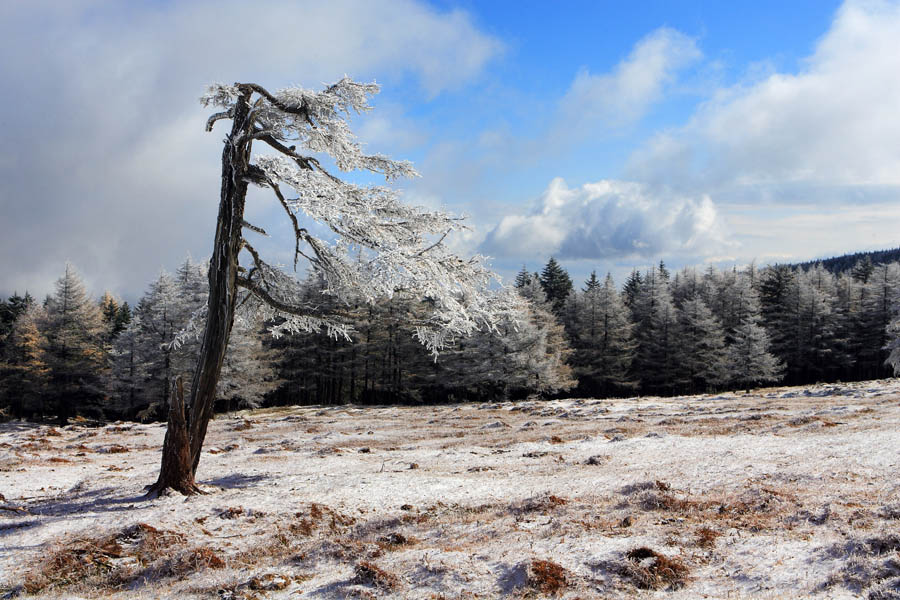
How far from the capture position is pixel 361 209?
9.01 metres

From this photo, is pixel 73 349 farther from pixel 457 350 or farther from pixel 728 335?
pixel 728 335

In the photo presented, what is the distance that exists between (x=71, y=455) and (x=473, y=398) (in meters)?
37.2

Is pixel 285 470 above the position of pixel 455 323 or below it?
below

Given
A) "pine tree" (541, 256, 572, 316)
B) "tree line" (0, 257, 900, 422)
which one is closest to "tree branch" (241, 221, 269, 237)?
"tree line" (0, 257, 900, 422)

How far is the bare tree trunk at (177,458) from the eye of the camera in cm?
969

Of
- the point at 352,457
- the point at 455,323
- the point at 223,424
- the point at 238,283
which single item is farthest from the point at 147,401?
the point at 455,323

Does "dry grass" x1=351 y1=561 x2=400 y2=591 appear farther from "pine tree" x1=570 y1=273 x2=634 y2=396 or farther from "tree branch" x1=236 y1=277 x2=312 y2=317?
"pine tree" x1=570 y1=273 x2=634 y2=396

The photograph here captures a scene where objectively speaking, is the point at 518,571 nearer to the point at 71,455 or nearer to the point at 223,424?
the point at 71,455

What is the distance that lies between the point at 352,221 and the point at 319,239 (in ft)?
4.94

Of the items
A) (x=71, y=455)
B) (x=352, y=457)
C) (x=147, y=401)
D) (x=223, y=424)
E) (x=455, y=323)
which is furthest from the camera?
(x=147, y=401)

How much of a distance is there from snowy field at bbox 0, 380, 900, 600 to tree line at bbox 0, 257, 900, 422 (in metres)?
23.6

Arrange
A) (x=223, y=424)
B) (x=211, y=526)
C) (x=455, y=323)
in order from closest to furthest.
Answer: (x=211, y=526) < (x=455, y=323) < (x=223, y=424)

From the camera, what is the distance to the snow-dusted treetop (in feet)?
28.3

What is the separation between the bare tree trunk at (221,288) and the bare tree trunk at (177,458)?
17 millimetres
